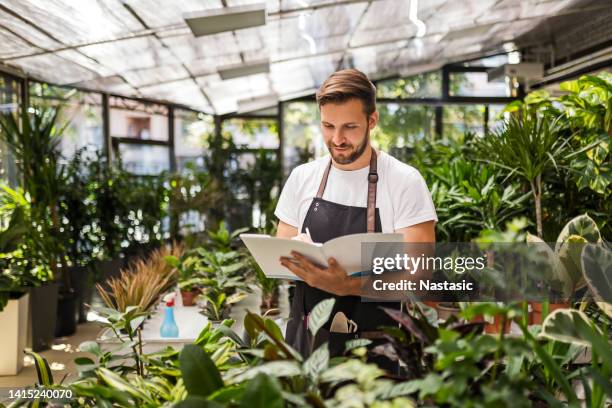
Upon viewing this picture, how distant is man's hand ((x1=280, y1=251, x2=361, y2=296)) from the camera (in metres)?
1.66

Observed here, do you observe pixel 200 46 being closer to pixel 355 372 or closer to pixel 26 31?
pixel 26 31

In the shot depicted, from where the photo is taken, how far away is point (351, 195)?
206cm

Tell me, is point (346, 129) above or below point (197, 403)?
above

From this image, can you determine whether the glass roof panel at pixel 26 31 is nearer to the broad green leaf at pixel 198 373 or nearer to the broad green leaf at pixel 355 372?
the broad green leaf at pixel 198 373

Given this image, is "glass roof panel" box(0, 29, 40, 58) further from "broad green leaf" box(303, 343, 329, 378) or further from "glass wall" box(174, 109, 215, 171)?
"glass wall" box(174, 109, 215, 171)

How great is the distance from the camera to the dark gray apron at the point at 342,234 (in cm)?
192

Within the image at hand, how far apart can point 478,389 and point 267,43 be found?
226 inches

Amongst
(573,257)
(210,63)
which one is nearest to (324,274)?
(573,257)

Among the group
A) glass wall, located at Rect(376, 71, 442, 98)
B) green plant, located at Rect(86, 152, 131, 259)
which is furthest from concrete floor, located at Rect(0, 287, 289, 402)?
glass wall, located at Rect(376, 71, 442, 98)

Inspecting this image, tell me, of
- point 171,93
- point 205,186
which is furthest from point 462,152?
point 171,93

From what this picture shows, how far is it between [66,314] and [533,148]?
4784mm

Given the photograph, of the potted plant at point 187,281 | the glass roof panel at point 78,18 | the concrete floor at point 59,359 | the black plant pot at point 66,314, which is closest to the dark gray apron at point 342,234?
the potted plant at point 187,281

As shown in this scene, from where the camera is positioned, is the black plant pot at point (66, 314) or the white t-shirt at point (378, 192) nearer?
the white t-shirt at point (378, 192)

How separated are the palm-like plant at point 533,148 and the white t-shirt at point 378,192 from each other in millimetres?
1715
